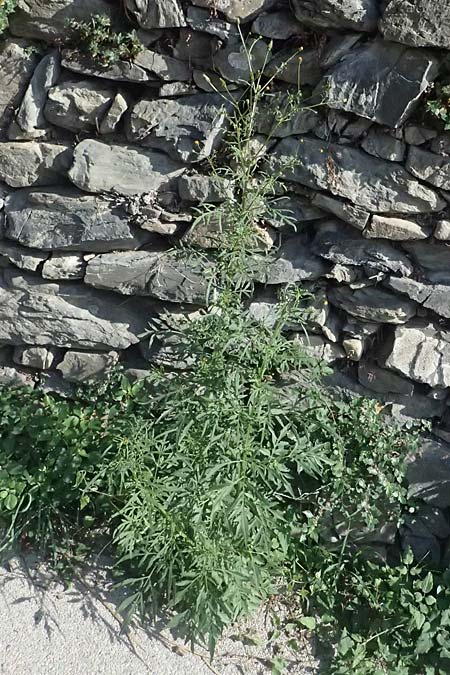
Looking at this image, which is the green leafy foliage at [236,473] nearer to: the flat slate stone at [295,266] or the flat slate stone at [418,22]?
the flat slate stone at [295,266]

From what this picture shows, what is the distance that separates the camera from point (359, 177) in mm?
3428

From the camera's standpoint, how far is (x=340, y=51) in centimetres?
327

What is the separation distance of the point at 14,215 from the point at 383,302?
1948mm

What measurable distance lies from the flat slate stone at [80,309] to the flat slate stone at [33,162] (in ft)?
1.74

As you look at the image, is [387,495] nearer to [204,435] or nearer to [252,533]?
[252,533]

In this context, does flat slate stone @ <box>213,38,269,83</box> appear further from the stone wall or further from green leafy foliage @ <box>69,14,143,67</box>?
green leafy foliage @ <box>69,14,143,67</box>

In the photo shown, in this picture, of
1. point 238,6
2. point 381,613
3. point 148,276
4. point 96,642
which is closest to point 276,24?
point 238,6

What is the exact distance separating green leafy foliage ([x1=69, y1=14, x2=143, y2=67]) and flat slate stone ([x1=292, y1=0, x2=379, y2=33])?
0.78 metres

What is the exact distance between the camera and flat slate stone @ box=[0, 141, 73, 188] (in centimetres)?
372

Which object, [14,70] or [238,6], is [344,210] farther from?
[14,70]

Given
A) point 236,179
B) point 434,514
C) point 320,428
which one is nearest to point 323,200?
point 236,179

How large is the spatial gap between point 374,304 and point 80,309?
1565 mm

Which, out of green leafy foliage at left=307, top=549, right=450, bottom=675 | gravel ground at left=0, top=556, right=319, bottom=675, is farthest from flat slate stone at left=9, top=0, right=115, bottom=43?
green leafy foliage at left=307, top=549, right=450, bottom=675

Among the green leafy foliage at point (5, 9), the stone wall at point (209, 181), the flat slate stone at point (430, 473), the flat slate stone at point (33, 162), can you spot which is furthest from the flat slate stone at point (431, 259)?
the green leafy foliage at point (5, 9)
